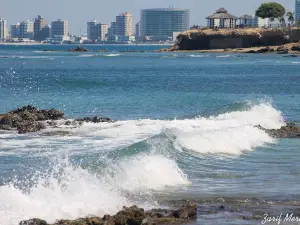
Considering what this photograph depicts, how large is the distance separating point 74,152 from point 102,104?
863 inches

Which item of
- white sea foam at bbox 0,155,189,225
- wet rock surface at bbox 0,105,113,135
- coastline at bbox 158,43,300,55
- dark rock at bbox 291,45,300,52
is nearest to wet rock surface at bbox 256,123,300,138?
wet rock surface at bbox 0,105,113,135

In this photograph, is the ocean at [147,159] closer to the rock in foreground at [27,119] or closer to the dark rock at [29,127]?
the dark rock at [29,127]

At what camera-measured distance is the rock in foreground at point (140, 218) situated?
16.3 meters

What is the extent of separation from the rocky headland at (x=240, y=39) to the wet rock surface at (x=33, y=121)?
115877mm

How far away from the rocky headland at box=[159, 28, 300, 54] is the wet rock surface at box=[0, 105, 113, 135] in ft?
380

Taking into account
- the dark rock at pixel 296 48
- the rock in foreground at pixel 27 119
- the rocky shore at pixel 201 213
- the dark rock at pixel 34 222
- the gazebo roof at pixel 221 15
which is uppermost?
the gazebo roof at pixel 221 15

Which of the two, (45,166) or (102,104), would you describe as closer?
(45,166)

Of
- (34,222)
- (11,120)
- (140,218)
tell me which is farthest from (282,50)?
(34,222)

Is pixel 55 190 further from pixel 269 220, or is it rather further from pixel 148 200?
pixel 269 220

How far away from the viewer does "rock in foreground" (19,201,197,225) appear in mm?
16297

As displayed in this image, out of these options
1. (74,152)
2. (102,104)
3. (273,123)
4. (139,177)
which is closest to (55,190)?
(139,177)

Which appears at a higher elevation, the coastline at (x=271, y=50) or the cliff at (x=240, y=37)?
the cliff at (x=240, y=37)

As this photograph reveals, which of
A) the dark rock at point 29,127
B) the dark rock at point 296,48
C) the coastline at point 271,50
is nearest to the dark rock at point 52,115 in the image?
the dark rock at point 29,127

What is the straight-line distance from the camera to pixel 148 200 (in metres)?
19.2
